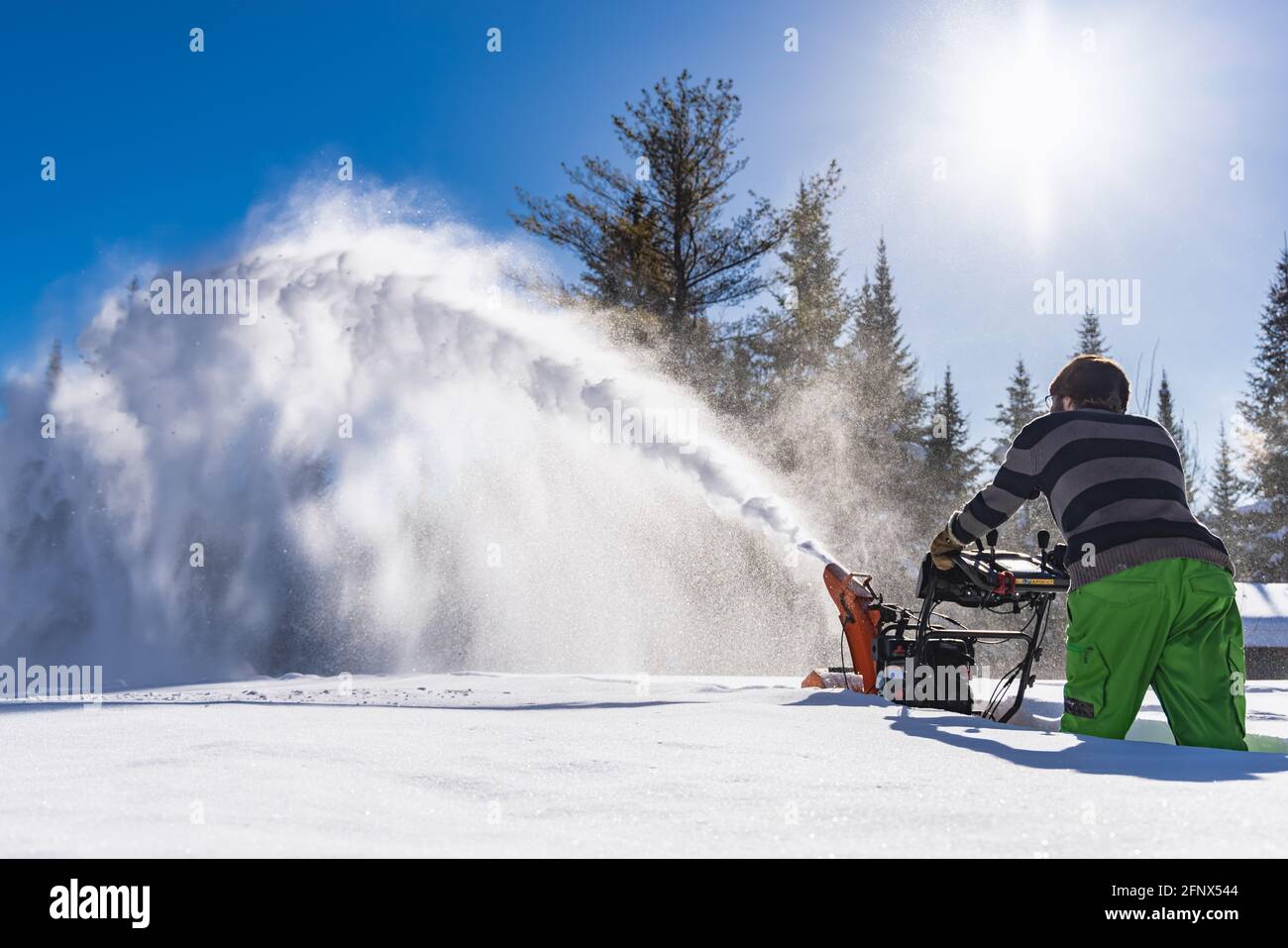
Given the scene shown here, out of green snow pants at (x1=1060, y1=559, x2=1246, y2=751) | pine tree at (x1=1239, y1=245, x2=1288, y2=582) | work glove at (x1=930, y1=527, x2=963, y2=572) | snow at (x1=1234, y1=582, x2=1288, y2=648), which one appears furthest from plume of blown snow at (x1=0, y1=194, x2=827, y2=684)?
pine tree at (x1=1239, y1=245, x2=1288, y2=582)

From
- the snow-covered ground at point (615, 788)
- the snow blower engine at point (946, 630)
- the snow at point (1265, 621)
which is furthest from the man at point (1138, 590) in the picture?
the snow at point (1265, 621)

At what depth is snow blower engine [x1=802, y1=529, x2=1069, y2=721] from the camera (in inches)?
161

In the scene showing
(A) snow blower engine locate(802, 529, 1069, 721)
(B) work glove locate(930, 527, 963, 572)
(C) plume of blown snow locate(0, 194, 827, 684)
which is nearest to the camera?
(B) work glove locate(930, 527, 963, 572)

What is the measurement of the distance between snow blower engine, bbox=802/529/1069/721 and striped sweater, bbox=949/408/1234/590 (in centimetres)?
41

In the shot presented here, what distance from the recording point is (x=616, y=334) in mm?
19062

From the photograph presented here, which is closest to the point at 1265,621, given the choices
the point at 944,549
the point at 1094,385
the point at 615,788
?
the point at 944,549

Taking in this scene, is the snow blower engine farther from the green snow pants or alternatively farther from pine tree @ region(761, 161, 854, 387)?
pine tree @ region(761, 161, 854, 387)

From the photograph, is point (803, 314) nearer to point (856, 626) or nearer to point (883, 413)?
point (883, 413)

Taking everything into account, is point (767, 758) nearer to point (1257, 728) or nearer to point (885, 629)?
point (885, 629)

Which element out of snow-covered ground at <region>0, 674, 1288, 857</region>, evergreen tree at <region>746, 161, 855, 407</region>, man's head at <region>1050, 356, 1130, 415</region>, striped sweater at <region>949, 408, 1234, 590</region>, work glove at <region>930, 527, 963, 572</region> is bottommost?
snow-covered ground at <region>0, 674, 1288, 857</region>

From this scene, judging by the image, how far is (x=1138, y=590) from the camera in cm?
316

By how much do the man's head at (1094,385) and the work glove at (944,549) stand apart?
0.69 meters

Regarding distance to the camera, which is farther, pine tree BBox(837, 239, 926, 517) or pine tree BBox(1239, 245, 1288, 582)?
pine tree BBox(1239, 245, 1288, 582)

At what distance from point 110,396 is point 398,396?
2.96 meters
